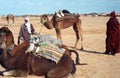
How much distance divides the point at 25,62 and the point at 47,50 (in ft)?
2.22

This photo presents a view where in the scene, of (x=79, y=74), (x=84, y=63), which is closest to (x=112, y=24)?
(x=84, y=63)

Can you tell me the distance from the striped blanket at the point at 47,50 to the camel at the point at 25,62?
106 millimetres

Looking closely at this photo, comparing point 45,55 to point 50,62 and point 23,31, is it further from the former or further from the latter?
point 23,31

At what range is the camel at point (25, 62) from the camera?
9461mm

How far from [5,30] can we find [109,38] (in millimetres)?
7606

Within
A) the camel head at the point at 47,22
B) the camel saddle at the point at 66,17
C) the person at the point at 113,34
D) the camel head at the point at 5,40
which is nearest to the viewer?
the camel head at the point at 5,40

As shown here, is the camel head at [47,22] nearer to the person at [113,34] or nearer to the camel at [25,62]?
the person at [113,34]

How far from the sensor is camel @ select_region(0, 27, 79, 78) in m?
9.46

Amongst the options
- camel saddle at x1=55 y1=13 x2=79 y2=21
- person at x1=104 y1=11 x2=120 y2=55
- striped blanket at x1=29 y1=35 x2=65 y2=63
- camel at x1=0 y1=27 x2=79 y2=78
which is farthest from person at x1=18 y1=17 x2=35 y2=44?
camel saddle at x1=55 y1=13 x2=79 y2=21

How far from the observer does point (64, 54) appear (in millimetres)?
9820

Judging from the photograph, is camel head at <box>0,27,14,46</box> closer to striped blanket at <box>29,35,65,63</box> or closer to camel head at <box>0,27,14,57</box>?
camel head at <box>0,27,14,57</box>

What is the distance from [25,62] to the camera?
31.2 ft

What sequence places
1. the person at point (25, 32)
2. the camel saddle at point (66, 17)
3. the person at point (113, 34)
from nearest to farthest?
the person at point (25, 32), the person at point (113, 34), the camel saddle at point (66, 17)

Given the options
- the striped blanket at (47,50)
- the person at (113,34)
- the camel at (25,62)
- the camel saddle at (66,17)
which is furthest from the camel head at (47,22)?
the camel at (25,62)
